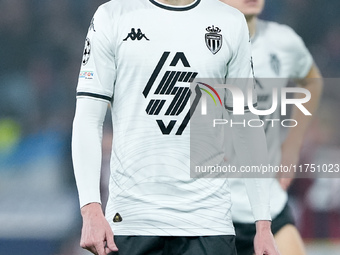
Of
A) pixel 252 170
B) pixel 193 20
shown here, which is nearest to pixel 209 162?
pixel 252 170

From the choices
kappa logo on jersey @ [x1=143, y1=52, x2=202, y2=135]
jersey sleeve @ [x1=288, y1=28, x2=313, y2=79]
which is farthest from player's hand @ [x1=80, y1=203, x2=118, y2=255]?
jersey sleeve @ [x1=288, y1=28, x2=313, y2=79]

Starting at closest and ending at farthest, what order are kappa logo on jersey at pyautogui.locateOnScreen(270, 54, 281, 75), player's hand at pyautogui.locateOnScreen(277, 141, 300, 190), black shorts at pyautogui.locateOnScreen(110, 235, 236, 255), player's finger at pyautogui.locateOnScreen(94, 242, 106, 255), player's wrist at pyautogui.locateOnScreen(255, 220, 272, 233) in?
1. player's finger at pyautogui.locateOnScreen(94, 242, 106, 255)
2. black shorts at pyautogui.locateOnScreen(110, 235, 236, 255)
3. player's wrist at pyautogui.locateOnScreen(255, 220, 272, 233)
4. kappa logo on jersey at pyautogui.locateOnScreen(270, 54, 281, 75)
5. player's hand at pyautogui.locateOnScreen(277, 141, 300, 190)

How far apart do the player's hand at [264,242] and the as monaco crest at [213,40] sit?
51cm

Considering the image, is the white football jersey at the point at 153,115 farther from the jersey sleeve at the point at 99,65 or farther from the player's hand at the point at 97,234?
the player's hand at the point at 97,234

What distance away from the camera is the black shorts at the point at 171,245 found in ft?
7.24

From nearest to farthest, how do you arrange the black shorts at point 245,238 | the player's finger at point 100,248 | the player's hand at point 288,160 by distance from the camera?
the player's finger at point 100,248
the black shorts at point 245,238
the player's hand at point 288,160

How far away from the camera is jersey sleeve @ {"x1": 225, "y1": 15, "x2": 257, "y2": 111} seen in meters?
2.38

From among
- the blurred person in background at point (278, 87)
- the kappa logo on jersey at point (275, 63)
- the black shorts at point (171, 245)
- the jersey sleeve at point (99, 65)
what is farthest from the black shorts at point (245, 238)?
the jersey sleeve at point (99, 65)

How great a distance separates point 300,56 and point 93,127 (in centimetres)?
176

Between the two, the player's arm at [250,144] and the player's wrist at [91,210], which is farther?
the player's arm at [250,144]

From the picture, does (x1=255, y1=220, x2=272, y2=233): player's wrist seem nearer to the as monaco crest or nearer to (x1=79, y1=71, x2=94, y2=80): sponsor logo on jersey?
the as monaco crest

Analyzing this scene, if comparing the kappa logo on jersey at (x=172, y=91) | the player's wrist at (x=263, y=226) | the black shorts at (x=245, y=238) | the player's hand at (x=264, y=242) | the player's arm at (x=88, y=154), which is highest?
the kappa logo on jersey at (x=172, y=91)

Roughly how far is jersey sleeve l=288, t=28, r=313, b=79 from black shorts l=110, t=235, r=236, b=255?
1638 millimetres

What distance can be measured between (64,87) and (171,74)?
1.70 meters
